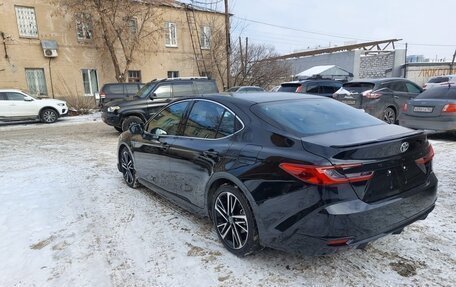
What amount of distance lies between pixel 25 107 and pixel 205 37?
15462mm

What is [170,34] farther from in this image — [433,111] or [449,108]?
[449,108]

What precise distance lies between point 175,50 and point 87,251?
23991mm

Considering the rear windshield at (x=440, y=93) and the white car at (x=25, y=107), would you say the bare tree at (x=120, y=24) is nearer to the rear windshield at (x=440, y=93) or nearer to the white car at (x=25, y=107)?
the white car at (x=25, y=107)

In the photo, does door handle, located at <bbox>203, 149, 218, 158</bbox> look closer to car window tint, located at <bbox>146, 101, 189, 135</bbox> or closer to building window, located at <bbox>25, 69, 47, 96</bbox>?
car window tint, located at <bbox>146, 101, 189, 135</bbox>

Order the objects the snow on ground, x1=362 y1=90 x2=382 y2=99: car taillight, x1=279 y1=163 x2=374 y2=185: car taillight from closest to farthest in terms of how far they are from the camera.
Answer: x1=279 y1=163 x2=374 y2=185: car taillight < the snow on ground < x1=362 y1=90 x2=382 y2=99: car taillight

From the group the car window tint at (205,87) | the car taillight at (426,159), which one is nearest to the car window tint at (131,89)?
the car window tint at (205,87)

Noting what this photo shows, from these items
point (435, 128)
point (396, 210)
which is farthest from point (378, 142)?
point (435, 128)

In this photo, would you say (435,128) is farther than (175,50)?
No

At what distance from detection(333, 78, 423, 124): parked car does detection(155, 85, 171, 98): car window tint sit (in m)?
5.59

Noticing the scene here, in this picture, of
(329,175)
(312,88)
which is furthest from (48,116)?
(329,175)

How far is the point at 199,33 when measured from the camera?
26.7m

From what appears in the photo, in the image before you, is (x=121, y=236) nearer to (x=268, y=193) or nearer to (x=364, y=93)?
(x=268, y=193)

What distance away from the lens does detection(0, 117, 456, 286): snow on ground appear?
289cm

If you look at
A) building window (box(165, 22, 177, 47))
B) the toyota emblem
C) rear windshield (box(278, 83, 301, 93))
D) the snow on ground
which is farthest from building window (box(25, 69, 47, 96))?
the toyota emblem
